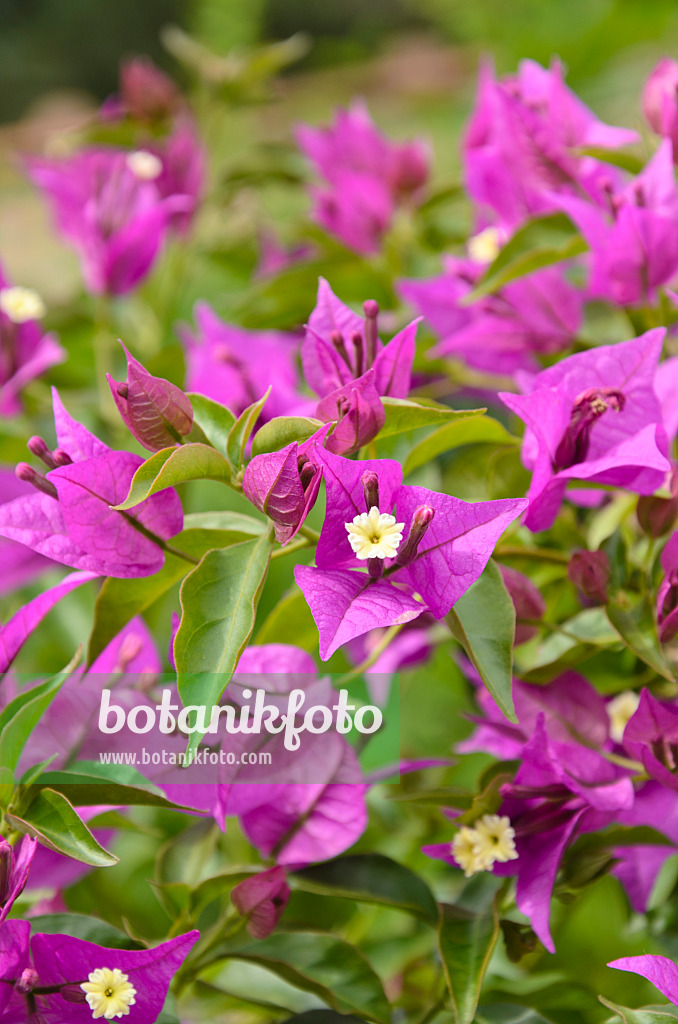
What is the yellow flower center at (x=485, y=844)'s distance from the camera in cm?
43

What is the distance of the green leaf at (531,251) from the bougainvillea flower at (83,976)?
38 centimetres

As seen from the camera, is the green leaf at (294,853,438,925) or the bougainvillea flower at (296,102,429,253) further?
the bougainvillea flower at (296,102,429,253)

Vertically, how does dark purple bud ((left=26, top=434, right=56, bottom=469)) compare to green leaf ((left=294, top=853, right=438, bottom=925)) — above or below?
above

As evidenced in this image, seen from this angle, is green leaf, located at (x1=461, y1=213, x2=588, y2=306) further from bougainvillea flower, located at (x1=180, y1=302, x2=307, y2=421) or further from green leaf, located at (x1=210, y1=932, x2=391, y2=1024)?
green leaf, located at (x1=210, y1=932, x2=391, y2=1024)

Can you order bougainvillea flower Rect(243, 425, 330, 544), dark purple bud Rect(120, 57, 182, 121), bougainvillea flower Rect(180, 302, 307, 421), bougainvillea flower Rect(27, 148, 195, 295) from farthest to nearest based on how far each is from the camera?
1. dark purple bud Rect(120, 57, 182, 121)
2. bougainvillea flower Rect(27, 148, 195, 295)
3. bougainvillea flower Rect(180, 302, 307, 421)
4. bougainvillea flower Rect(243, 425, 330, 544)

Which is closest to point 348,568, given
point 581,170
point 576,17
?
point 581,170

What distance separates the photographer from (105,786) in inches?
15.4

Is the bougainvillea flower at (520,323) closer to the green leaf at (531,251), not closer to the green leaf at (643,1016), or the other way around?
the green leaf at (531,251)

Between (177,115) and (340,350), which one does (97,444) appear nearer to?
(340,350)

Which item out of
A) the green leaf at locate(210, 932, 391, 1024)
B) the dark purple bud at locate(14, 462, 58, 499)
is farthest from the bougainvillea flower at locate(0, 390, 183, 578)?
the green leaf at locate(210, 932, 391, 1024)

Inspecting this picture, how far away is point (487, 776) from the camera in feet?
1.55

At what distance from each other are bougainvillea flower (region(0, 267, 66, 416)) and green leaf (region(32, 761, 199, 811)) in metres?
0.32

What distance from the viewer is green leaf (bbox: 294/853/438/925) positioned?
468 mm

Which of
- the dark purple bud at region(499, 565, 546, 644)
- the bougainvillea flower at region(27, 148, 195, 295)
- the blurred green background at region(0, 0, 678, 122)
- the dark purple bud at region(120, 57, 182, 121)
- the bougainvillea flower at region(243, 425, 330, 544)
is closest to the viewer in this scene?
the bougainvillea flower at region(243, 425, 330, 544)
